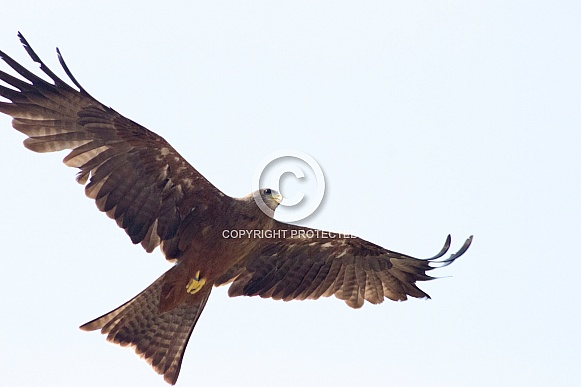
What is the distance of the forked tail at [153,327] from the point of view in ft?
42.1

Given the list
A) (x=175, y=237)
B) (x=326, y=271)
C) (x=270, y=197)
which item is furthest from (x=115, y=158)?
(x=326, y=271)

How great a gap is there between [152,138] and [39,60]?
1.51 m

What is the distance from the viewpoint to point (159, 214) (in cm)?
1254

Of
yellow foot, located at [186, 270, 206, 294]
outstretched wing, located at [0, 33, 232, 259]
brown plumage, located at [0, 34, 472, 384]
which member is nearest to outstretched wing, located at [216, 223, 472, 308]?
brown plumage, located at [0, 34, 472, 384]

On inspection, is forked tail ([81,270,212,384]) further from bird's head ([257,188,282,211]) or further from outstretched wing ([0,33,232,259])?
bird's head ([257,188,282,211])

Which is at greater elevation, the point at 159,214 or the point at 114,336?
the point at 159,214

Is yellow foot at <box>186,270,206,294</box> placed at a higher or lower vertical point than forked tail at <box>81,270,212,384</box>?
higher

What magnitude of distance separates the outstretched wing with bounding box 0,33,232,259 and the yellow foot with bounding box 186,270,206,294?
0.40 meters

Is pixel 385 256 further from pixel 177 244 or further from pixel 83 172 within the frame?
pixel 83 172

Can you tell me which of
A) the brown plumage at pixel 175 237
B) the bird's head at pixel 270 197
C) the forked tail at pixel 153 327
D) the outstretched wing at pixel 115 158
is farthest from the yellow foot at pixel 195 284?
the bird's head at pixel 270 197

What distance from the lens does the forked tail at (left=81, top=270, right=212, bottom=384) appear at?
12.8m

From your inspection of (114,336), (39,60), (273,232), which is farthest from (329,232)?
(39,60)

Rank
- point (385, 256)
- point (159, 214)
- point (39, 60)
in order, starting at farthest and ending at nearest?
point (385, 256)
point (159, 214)
point (39, 60)

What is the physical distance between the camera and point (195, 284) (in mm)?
12734
